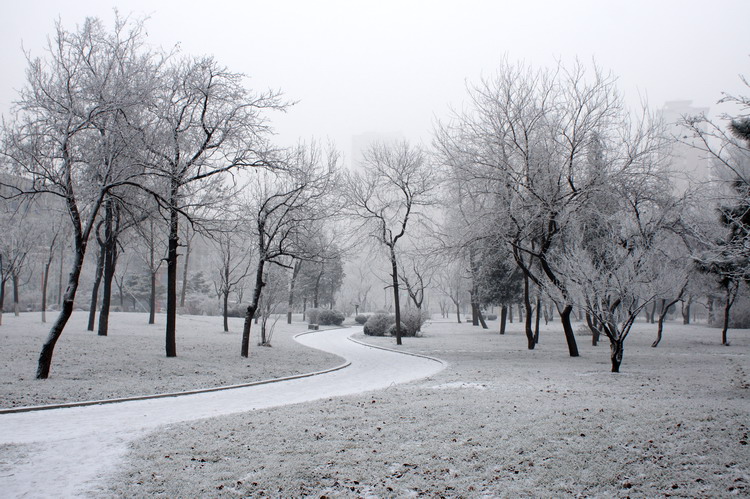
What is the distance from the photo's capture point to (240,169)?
16031 mm

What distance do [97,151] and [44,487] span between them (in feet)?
29.8

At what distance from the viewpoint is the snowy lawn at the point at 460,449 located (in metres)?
4.81

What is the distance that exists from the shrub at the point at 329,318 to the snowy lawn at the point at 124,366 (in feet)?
79.4

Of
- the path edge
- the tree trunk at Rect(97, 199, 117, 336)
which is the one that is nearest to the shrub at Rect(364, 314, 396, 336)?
the tree trunk at Rect(97, 199, 117, 336)

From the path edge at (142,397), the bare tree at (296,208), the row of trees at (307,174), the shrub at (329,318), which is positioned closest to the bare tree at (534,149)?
the row of trees at (307,174)

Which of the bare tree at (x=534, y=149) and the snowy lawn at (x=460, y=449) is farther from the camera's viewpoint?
the bare tree at (x=534, y=149)

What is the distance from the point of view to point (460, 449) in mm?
5727

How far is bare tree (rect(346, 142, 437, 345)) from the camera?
25234 mm

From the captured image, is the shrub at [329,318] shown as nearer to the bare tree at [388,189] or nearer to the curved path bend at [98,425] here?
the bare tree at [388,189]

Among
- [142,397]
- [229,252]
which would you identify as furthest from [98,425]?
[229,252]

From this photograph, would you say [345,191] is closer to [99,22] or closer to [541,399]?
[99,22]

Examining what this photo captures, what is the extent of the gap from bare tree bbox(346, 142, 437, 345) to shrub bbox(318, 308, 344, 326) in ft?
66.4

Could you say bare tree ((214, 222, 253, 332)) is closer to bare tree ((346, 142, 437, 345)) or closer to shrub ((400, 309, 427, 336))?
bare tree ((346, 142, 437, 345))

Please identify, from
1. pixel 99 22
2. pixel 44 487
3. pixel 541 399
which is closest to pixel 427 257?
pixel 541 399
